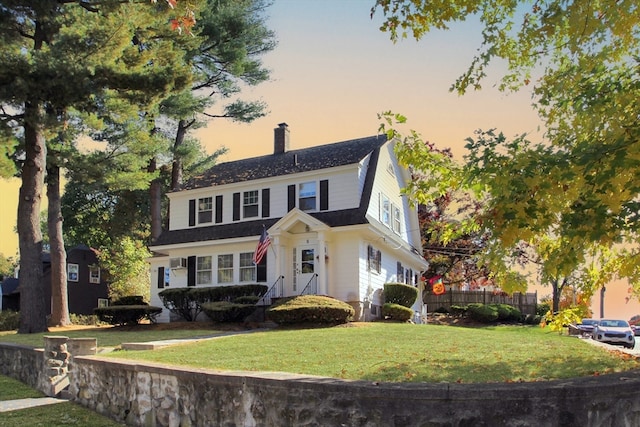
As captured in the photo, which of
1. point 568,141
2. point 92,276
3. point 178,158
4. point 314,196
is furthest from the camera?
point 92,276

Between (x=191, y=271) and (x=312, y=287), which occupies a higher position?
(x=191, y=271)

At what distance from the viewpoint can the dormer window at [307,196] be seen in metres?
22.2

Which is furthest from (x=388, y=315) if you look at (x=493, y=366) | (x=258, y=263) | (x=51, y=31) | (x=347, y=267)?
(x=51, y=31)

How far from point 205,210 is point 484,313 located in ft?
44.3

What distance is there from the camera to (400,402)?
4945 mm

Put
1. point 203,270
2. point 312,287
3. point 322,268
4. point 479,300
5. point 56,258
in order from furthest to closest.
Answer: point 479,300, point 56,258, point 203,270, point 312,287, point 322,268

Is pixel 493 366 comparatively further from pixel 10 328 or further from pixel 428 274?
pixel 428 274

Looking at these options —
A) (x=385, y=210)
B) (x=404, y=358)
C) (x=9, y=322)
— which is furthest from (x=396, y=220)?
(x=404, y=358)

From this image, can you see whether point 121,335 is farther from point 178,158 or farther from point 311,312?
point 178,158

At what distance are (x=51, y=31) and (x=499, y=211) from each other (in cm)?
1954

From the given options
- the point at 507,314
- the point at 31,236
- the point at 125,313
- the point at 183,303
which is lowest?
the point at 507,314

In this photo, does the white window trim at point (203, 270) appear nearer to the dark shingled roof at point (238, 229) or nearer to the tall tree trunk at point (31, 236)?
the dark shingled roof at point (238, 229)

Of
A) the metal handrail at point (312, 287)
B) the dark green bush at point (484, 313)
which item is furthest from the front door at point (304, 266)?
the dark green bush at point (484, 313)

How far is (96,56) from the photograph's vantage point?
19297 millimetres
